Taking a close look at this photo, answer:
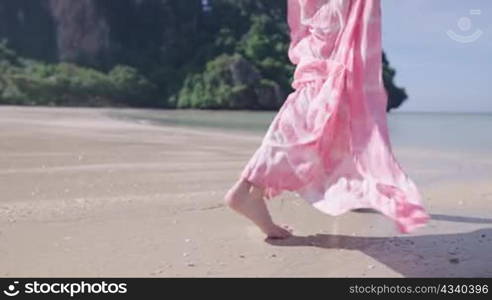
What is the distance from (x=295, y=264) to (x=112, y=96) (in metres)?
39.9

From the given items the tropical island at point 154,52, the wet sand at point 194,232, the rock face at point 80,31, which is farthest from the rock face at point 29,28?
the wet sand at point 194,232

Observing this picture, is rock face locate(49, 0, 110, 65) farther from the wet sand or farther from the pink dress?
the pink dress

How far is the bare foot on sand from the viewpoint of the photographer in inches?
109

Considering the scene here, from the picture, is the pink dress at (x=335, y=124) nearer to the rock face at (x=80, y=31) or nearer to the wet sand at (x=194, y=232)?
the wet sand at (x=194, y=232)

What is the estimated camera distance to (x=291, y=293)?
2.09 meters

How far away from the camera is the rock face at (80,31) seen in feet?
159

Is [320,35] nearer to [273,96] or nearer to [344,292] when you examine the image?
[344,292]

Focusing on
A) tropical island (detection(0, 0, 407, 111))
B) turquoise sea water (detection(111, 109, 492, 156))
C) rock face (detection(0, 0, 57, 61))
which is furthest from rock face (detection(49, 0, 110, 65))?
turquoise sea water (detection(111, 109, 492, 156))

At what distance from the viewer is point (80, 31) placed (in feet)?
162

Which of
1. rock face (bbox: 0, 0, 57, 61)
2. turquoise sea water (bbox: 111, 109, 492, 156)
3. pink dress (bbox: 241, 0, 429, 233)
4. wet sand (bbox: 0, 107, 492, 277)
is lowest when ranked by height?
turquoise sea water (bbox: 111, 109, 492, 156)

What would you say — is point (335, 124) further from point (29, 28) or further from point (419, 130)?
point (29, 28)

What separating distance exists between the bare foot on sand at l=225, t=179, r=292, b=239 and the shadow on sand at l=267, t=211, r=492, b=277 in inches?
2.0

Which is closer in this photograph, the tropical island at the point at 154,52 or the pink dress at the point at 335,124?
the pink dress at the point at 335,124

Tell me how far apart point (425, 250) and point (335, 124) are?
2.15ft
